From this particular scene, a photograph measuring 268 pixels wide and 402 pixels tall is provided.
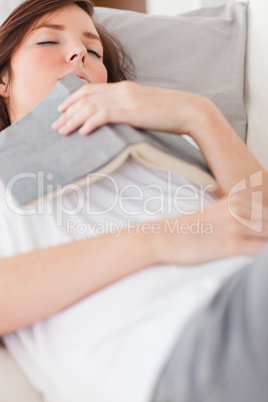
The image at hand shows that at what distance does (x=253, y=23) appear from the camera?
55.5 inches

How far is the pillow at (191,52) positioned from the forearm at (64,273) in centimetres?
80

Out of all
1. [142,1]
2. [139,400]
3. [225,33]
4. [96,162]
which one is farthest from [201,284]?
[142,1]

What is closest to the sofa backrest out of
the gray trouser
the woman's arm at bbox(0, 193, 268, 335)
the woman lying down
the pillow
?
the pillow

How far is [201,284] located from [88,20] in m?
0.78

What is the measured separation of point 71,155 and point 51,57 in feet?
1.02

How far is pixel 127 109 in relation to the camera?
81cm

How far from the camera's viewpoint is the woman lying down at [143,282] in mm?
490

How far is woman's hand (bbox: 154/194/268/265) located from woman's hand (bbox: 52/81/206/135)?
0.72 ft

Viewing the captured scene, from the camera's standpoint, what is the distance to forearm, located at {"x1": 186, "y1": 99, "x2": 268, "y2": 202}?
0.84 metres

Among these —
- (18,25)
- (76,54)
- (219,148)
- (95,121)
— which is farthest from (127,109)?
(18,25)

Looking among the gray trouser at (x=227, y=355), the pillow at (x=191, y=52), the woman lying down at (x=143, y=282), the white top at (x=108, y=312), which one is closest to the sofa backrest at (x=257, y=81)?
the pillow at (x=191, y=52)

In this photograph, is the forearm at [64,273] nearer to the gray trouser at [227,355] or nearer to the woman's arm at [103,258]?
the woman's arm at [103,258]

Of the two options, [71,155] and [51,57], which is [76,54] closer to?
[51,57]

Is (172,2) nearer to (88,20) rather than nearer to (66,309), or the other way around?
(88,20)
